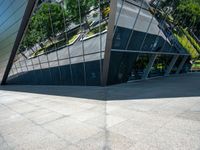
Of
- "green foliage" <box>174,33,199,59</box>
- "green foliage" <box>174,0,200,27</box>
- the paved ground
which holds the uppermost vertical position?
"green foliage" <box>174,0,200,27</box>

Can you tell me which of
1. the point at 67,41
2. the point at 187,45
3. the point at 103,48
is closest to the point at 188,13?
the point at 187,45

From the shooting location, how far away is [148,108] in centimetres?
752

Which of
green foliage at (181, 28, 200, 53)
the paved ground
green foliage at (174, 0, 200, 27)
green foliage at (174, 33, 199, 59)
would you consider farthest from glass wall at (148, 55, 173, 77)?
the paved ground

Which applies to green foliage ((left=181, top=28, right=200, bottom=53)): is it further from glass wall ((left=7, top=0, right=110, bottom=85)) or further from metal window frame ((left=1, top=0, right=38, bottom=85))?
metal window frame ((left=1, top=0, right=38, bottom=85))

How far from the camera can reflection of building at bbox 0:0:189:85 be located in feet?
49.3

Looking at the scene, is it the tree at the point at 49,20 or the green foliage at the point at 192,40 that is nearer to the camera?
the tree at the point at 49,20

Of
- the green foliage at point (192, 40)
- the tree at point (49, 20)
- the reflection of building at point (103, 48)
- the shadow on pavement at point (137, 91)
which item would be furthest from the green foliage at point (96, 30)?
the green foliage at point (192, 40)

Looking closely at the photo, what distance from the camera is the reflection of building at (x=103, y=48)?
49.3ft

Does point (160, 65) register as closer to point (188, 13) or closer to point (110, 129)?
point (188, 13)

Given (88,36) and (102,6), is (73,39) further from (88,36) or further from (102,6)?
(102,6)

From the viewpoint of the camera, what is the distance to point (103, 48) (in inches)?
591

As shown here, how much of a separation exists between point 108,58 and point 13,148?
1072 centimetres

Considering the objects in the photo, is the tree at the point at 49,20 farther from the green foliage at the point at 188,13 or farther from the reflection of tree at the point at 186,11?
the green foliage at the point at 188,13

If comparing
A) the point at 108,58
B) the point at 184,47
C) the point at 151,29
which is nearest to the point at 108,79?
the point at 108,58
